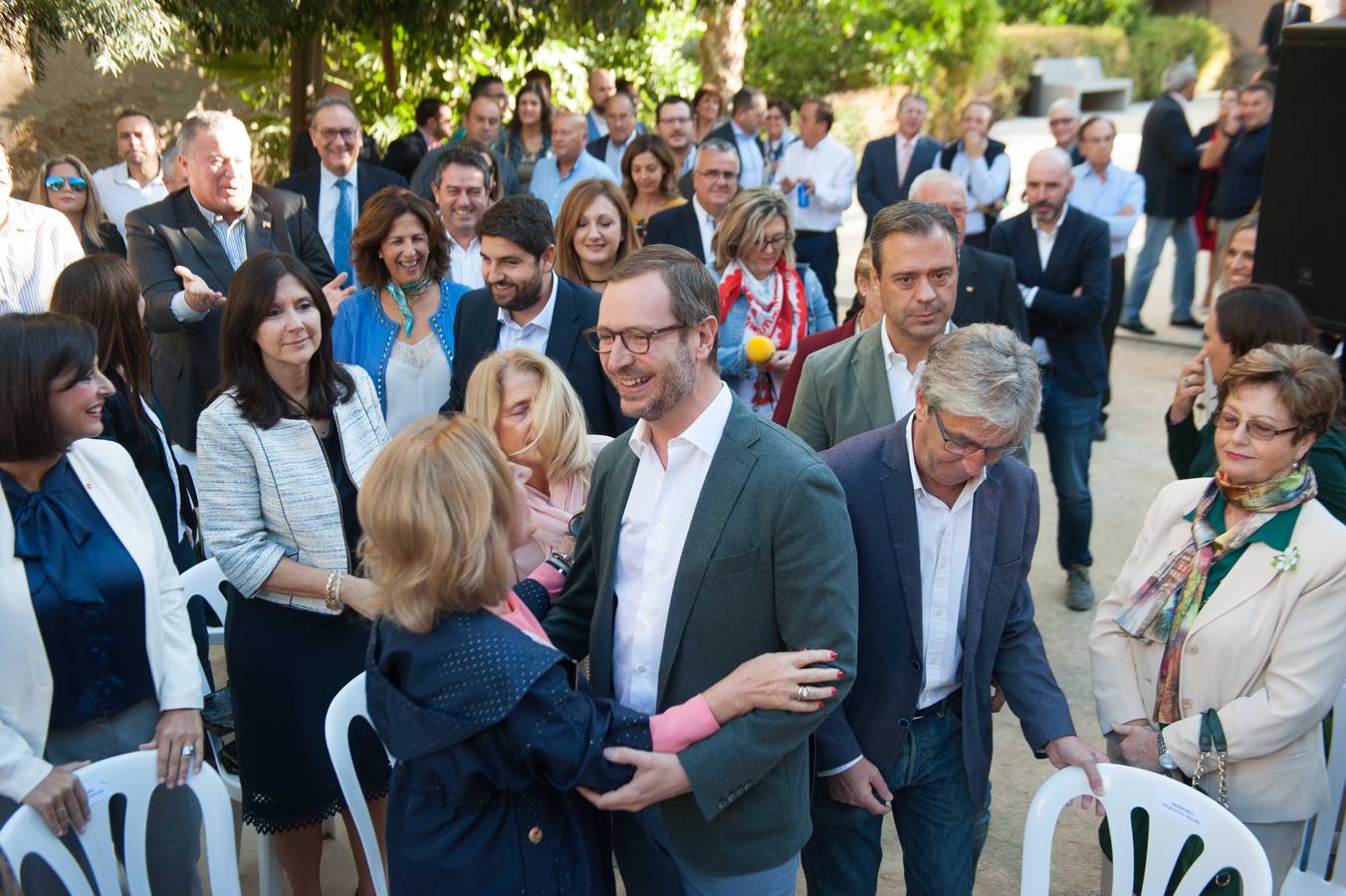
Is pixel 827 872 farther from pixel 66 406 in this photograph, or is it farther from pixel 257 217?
pixel 257 217

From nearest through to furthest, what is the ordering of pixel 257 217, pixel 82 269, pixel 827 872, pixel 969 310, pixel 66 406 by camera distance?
pixel 66 406 → pixel 827 872 → pixel 82 269 → pixel 969 310 → pixel 257 217

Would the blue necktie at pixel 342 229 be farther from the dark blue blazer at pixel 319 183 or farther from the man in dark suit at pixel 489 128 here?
the man in dark suit at pixel 489 128

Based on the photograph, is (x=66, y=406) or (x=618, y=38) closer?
(x=66, y=406)

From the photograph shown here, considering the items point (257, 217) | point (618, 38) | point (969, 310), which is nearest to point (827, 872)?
point (969, 310)

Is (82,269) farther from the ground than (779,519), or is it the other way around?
(82,269)

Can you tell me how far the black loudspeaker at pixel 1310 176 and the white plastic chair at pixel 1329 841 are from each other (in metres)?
1.58

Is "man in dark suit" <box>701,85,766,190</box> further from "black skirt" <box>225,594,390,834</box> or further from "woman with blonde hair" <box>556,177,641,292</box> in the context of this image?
"black skirt" <box>225,594,390,834</box>

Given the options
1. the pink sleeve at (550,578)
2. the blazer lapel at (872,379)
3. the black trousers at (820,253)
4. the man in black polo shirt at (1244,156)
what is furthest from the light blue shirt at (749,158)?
the pink sleeve at (550,578)

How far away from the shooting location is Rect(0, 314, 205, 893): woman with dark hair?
2496mm

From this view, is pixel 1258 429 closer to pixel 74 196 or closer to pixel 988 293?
pixel 988 293

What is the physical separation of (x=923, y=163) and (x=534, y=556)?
6.90m

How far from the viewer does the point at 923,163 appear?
29.6ft

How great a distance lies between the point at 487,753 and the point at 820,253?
6.97m

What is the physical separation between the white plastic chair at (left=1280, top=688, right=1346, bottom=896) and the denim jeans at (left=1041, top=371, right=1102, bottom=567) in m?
2.57
